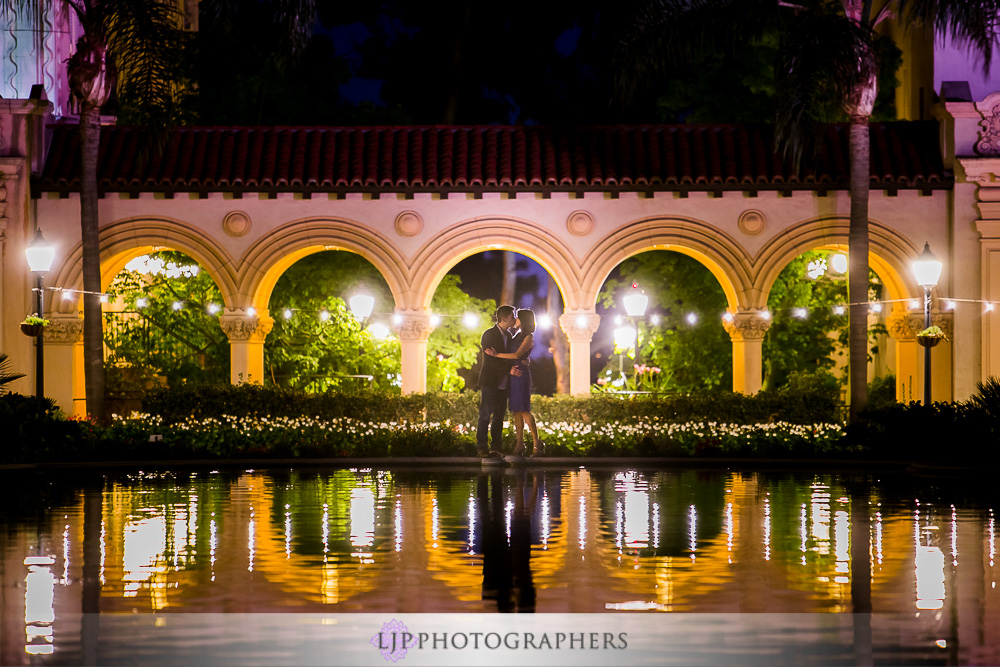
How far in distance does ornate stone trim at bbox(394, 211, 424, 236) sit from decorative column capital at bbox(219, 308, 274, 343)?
10.2 ft

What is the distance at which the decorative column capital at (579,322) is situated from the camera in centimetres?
2345

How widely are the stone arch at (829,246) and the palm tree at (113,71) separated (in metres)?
9.46

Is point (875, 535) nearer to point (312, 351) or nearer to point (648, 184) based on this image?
point (648, 184)

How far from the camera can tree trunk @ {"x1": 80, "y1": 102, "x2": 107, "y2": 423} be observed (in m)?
21.3

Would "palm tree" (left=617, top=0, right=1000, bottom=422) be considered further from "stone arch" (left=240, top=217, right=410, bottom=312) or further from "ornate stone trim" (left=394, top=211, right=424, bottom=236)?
"stone arch" (left=240, top=217, right=410, bottom=312)

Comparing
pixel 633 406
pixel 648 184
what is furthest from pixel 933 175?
pixel 633 406

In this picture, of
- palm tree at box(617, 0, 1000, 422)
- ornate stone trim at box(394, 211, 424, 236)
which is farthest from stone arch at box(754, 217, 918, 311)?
ornate stone trim at box(394, 211, 424, 236)

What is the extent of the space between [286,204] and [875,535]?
52.8ft

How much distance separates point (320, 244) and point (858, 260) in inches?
394

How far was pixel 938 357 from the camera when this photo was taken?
78.1 ft

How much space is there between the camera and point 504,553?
923 centimetres

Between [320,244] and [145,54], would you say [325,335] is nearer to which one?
[320,244]

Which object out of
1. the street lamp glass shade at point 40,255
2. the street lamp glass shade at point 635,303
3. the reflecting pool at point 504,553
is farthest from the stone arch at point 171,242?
the reflecting pool at point 504,553

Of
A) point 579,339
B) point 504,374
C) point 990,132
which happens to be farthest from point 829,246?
point 504,374
